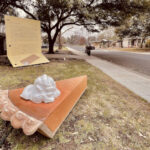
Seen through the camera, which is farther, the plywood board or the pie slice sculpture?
the plywood board

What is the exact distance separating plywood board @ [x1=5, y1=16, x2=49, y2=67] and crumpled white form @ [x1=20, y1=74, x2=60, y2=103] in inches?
206

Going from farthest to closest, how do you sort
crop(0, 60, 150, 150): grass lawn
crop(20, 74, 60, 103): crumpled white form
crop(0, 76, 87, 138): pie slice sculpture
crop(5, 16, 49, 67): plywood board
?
crop(5, 16, 49, 67): plywood board → crop(20, 74, 60, 103): crumpled white form → crop(0, 60, 150, 150): grass lawn → crop(0, 76, 87, 138): pie slice sculpture

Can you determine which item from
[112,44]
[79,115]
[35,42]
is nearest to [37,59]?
[35,42]

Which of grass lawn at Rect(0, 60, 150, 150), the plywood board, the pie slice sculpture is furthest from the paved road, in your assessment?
the plywood board

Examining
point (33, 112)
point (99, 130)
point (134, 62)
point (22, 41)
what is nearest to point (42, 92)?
point (33, 112)

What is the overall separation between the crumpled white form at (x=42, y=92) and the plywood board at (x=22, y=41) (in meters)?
5.22

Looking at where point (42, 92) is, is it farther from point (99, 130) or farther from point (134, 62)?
point (134, 62)

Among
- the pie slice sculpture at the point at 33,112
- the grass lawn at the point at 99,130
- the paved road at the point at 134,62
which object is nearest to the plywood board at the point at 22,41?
the pie slice sculpture at the point at 33,112

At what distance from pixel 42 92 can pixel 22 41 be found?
6569mm

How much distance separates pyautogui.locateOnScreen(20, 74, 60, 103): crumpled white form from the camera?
1.79 meters

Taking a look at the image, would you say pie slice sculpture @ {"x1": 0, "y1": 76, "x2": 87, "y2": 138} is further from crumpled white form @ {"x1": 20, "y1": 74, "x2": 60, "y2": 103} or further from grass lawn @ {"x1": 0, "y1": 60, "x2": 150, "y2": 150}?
grass lawn @ {"x1": 0, "y1": 60, "x2": 150, "y2": 150}

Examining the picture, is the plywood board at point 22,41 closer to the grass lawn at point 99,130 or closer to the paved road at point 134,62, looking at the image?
the grass lawn at point 99,130

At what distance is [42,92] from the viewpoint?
1.83m

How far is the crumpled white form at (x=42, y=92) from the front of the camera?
1787 millimetres
